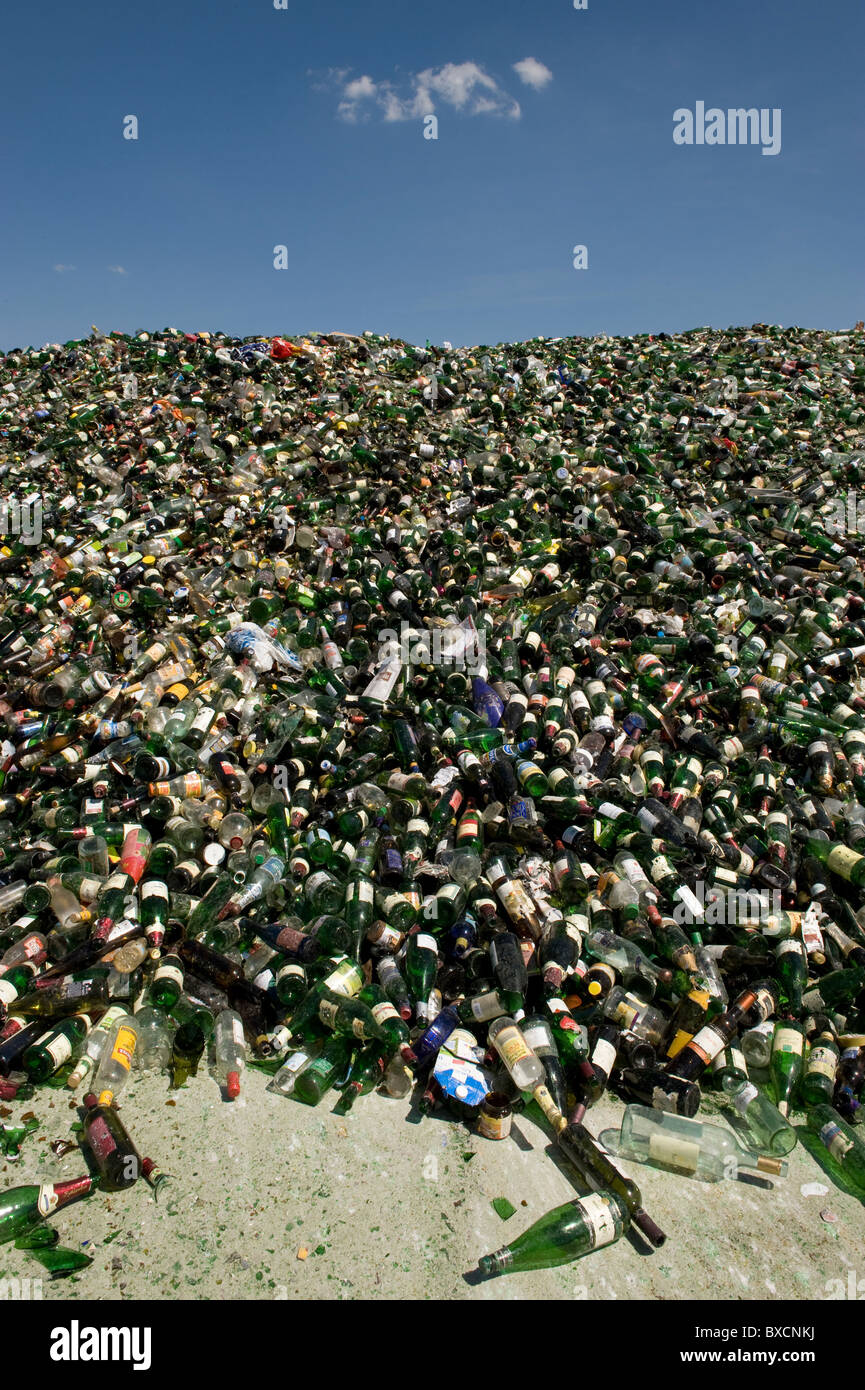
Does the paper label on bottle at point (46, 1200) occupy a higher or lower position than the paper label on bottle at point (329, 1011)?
lower

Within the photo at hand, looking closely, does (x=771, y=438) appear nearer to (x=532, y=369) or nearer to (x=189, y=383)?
(x=532, y=369)

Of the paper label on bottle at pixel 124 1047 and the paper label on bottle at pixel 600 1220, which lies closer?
the paper label on bottle at pixel 600 1220

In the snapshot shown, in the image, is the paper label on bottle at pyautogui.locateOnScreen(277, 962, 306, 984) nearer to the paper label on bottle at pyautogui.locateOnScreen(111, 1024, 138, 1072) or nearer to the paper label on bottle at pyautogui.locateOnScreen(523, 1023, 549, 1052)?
the paper label on bottle at pyautogui.locateOnScreen(111, 1024, 138, 1072)

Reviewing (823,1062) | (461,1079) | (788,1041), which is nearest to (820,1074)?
(823,1062)

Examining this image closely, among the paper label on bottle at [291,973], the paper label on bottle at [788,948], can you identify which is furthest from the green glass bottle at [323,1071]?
the paper label on bottle at [788,948]


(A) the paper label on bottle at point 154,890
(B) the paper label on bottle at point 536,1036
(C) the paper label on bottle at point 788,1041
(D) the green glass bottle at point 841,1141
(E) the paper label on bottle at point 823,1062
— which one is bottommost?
(D) the green glass bottle at point 841,1141

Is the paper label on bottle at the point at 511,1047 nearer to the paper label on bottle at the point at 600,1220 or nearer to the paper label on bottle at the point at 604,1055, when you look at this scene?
the paper label on bottle at the point at 604,1055

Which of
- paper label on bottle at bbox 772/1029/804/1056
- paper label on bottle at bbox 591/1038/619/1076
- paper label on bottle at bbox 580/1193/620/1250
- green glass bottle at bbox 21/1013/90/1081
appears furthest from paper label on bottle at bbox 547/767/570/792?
green glass bottle at bbox 21/1013/90/1081
